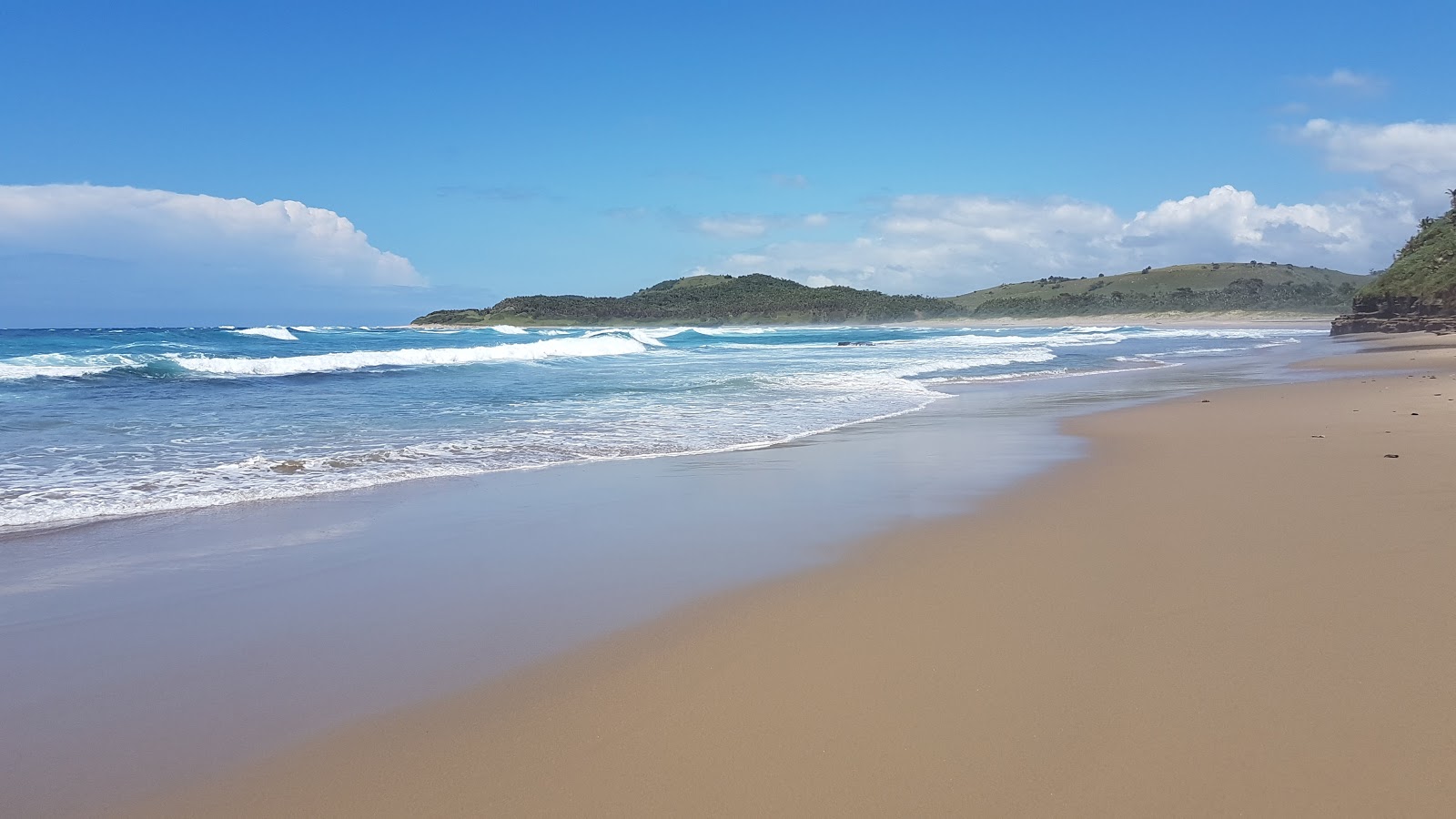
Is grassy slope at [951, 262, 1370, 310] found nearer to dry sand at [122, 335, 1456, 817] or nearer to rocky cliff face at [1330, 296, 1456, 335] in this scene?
rocky cliff face at [1330, 296, 1456, 335]

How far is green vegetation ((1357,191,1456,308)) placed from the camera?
30283 mm

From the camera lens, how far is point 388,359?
1328 inches

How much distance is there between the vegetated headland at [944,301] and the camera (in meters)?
103

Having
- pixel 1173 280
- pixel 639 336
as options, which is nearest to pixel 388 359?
pixel 639 336

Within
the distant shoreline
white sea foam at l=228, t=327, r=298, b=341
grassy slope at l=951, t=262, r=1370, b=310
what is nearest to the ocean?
white sea foam at l=228, t=327, r=298, b=341

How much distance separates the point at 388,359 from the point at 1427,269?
3875 cm

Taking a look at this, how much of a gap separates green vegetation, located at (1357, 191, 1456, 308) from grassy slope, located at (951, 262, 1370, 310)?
74.8 metres

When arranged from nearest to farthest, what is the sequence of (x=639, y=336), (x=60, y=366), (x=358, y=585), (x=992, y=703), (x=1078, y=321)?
(x=992, y=703), (x=358, y=585), (x=60, y=366), (x=639, y=336), (x=1078, y=321)

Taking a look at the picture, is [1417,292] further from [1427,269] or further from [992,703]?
[992,703]

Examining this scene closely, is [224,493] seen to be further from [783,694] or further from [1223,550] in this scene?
[1223,550]

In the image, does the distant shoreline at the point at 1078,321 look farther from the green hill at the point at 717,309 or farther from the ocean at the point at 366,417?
the ocean at the point at 366,417

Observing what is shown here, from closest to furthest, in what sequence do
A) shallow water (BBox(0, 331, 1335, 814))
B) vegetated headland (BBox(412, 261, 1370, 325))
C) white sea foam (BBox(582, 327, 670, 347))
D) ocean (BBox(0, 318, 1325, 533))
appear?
shallow water (BBox(0, 331, 1335, 814)), ocean (BBox(0, 318, 1325, 533)), white sea foam (BBox(582, 327, 670, 347)), vegetated headland (BBox(412, 261, 1370, 325))

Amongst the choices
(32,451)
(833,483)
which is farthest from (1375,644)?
(32,451)

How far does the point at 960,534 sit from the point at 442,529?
3469 mm
